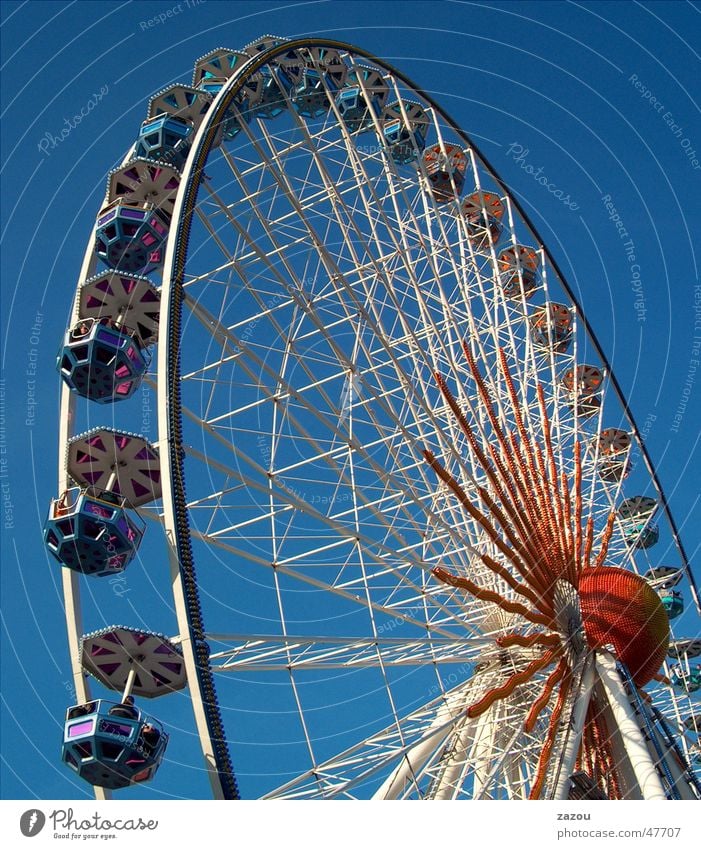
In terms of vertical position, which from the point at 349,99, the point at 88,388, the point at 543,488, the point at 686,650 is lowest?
the point at 686,650

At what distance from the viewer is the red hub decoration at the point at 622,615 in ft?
62.1

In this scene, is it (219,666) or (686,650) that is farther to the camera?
(686,650)

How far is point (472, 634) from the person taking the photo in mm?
19172

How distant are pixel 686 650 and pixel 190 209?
67.1 ft

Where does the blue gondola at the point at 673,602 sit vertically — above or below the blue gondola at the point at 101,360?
below

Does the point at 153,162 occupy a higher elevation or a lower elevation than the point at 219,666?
higher
